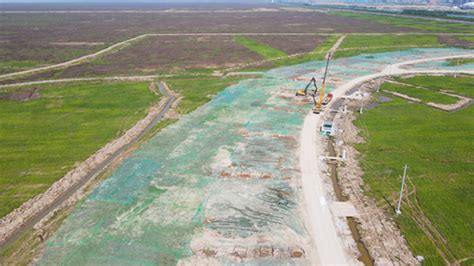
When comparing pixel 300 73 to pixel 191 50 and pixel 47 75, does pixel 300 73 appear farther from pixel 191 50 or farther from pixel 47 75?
pixel 47 75

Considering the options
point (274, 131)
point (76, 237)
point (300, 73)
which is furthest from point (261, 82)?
point (76, 237)

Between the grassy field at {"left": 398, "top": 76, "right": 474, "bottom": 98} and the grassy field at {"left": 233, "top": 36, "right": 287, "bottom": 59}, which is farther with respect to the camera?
the grassy field at {"left": 233, "top": 36, "right": 287, "bottom": 59}

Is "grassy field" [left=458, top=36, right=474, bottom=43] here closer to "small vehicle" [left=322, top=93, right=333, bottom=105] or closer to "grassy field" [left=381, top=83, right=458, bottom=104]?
"grassy field" [left=381, top=83, right=458, bottom=104]

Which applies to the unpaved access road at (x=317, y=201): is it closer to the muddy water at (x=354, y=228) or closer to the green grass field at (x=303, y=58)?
the muddy water at (x=354, y=228)

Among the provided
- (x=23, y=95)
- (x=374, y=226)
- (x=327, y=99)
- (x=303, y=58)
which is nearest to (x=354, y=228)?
(x=374, y=226)

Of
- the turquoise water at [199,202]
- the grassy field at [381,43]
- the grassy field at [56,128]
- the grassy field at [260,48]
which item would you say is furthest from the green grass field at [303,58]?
the turquoise water at [199,202]

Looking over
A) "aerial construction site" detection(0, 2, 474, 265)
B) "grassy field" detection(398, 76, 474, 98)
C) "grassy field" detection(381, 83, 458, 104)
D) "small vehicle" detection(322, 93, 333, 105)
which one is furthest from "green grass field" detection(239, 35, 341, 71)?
"grassy field" detection(381, 83, 458, 104)

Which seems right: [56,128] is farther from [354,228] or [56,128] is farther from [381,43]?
[381,43]
